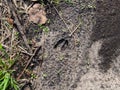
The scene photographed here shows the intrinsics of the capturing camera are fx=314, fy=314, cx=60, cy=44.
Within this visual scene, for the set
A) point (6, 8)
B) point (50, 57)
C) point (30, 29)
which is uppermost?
→ point (6, 8)

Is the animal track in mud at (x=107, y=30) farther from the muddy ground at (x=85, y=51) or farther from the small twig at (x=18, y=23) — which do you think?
the small twig at (x=18, y=23)

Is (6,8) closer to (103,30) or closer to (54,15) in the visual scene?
(54,15)

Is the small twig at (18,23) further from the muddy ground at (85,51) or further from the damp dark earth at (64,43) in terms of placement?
the muddy ground at (85,51)

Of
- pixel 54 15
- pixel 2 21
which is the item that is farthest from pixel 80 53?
pixel 2 21

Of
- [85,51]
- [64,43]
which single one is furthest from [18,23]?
[85,51]

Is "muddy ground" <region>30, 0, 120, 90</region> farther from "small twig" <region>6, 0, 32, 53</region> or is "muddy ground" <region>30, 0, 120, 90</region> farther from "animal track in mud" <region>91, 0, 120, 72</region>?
"small twig" <region>6, 0, 32, 53</region>

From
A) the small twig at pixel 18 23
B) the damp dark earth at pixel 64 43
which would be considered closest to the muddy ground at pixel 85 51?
the damp dark earth at pixel 64 43

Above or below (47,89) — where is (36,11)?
above

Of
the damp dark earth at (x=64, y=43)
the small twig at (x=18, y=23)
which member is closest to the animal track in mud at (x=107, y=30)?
the damp dark earth at (x=64, y=43)

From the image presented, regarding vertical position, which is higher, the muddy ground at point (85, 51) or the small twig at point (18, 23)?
the small twig at point (18, 23)
